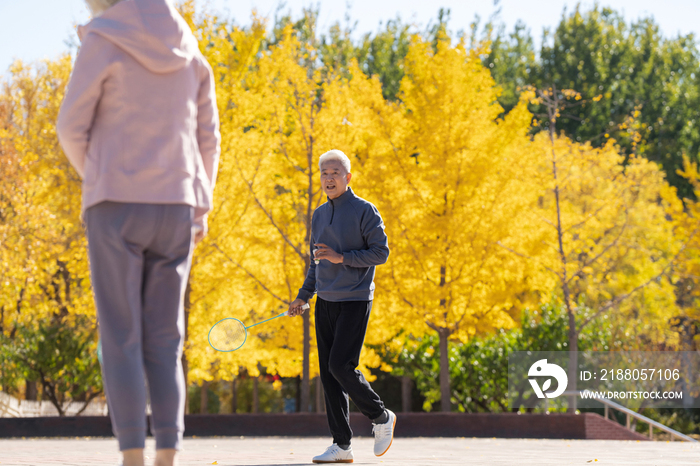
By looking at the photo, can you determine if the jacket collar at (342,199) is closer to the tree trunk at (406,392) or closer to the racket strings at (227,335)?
the racket strings at (227,335)

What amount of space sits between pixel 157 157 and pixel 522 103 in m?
12.4

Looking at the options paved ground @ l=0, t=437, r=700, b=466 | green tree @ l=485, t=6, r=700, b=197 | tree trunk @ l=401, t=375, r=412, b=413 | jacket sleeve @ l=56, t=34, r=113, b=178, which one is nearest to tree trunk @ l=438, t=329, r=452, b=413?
paved ground @ l=0, t=437, r=700, b=466

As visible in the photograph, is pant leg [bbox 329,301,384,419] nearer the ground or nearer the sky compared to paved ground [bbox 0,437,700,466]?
nearer the sky

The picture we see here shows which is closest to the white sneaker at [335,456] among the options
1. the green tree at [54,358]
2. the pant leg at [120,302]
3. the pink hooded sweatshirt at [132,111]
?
the pant leg at [120,302]

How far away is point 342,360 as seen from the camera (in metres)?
4.70

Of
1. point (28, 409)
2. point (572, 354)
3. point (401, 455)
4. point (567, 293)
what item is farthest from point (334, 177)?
point (28, 409)

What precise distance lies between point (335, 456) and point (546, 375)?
12278mm

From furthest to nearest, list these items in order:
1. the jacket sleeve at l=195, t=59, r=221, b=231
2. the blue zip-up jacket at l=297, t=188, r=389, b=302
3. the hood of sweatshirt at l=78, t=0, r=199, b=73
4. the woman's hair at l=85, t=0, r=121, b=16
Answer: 1. the blue zip-up jacket at l=297, t=188, r=389, b=302
2. the jacket sleeve at l=195, t=59, r=221, b=231
3. the woman's hair at l=85, t=0, r=121, b=16
4. the hood of sweatshirt at l=78, t=0, r=199, b=73

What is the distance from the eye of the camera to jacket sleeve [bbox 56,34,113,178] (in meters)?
2.53

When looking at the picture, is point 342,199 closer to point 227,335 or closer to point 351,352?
point 351,352

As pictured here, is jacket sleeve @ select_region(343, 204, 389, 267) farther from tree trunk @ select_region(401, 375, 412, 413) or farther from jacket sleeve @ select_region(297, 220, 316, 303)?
tree trunk @ select_region(401, 375, 412, 413)

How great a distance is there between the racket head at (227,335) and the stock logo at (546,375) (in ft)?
37.8

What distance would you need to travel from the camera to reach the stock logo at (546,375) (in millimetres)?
15641

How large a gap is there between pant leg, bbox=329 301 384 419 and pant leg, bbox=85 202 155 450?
2311 millimetres
